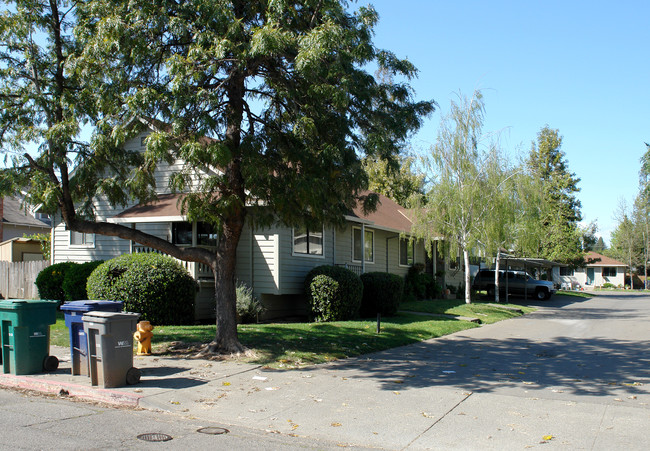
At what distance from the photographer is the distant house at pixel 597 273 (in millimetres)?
61406

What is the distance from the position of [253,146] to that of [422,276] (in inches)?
676

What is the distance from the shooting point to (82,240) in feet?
67.0

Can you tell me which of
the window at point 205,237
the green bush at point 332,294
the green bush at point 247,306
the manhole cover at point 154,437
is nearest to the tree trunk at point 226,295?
the green bush at point 247,306

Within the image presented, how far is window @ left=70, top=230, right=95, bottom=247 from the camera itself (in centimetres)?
2009

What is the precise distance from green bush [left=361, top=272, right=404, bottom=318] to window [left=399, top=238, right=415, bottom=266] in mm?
7132

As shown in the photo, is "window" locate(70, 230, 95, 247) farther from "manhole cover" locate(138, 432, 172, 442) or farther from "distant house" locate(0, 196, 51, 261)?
"manhole cover" locate(138, 432, 172, 442)

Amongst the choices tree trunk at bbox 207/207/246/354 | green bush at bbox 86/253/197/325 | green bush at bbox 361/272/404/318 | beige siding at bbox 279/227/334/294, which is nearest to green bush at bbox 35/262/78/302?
green bush at bbox 86/253/197/325

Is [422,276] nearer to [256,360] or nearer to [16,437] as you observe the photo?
[256,360]

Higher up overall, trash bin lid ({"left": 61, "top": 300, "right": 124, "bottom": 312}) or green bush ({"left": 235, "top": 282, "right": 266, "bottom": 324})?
trash bin lid ({"left": 61, "top": 300, "right": 124, "bottom": 312})

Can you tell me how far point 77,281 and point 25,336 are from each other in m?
8.47

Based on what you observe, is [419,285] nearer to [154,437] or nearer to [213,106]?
[213,106]

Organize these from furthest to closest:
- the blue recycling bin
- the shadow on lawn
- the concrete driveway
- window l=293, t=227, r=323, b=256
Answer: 1. window l=293, t=227, r=323, b=256
2. the shadow on lawn
3. the blue recycling bin
4. the concrete driveway

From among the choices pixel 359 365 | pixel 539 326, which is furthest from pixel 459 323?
pixel 359 365

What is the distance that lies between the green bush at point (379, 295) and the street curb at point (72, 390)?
11526 mm
